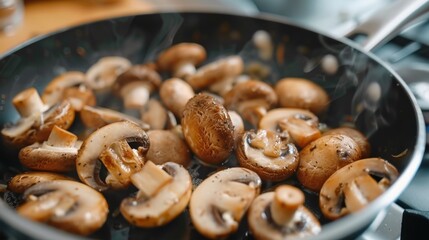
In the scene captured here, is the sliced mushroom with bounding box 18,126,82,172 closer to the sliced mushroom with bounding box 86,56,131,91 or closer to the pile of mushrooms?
the pile of mushrooms

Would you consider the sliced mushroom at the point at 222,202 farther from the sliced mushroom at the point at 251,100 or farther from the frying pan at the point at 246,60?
the sliced mushroom at the point at 251,100

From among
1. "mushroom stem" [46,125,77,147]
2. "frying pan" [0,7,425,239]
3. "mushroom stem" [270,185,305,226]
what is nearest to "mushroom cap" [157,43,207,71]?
"frying pan" [0,7,425,239]

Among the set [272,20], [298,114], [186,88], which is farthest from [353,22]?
[186,88]

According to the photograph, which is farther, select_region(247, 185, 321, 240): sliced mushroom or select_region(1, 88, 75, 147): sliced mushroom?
select_region(1, 88, 75, 147): sliced mushroom

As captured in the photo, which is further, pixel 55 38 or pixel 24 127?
pixel 55 38

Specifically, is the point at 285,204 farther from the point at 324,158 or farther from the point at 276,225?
the point at 324,158

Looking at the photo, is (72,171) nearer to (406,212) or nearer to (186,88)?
(186,88)

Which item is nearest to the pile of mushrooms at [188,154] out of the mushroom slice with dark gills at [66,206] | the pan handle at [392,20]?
the mushroom slice with dark gills at [66,206]
